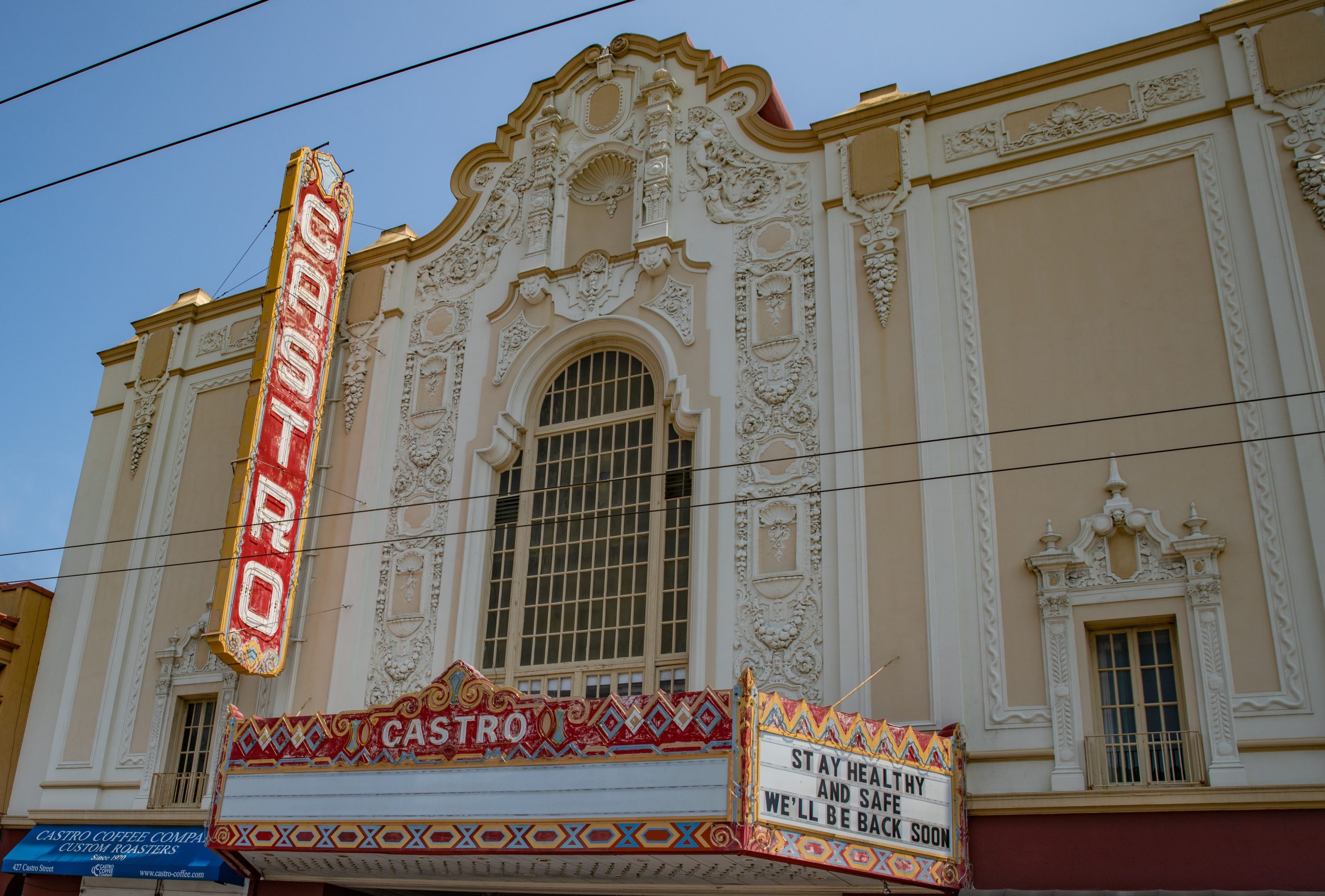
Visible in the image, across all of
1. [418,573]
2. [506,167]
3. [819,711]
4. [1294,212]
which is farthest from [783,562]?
[506,167]

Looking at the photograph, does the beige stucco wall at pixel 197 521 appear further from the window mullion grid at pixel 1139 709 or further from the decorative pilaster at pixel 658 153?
the window mullion grid at pixel 1139 709

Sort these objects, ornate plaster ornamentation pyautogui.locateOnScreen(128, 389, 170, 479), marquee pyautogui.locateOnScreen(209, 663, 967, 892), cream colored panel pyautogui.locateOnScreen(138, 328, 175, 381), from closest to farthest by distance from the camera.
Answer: marquee pyautogui.locateOnScreen(209, 663, 967, 892)
ornate plaster ornamentation pyautogui.locateOnScreen(128, 389, 170, 479)
cream colored panel pyautogui.locateOnScreen(138, 328, 175, 381)

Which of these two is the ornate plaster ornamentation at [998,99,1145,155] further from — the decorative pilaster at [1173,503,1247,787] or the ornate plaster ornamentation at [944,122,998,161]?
the decorative pilaster at [1173,503,1247,787]

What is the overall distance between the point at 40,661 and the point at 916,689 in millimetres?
12825

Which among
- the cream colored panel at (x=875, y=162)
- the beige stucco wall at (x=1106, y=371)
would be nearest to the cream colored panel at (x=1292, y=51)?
the beige stucco wall at (x=1106, y=371)

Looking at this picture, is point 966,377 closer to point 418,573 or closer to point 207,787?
point 418,573

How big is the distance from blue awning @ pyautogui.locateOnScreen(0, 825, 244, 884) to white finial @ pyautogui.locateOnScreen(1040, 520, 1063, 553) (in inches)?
378

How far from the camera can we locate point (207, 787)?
15.3 meters

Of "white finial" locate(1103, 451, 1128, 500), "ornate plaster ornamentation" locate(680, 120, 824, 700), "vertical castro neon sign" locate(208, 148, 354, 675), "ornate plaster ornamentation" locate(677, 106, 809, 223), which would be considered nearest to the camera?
"white finial" locate(1103, 451, 1128, 500)

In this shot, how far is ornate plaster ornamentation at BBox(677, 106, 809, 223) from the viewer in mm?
15352

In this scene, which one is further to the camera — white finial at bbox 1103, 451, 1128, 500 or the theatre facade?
white finial at bbox 1103, 451, 1128, 500

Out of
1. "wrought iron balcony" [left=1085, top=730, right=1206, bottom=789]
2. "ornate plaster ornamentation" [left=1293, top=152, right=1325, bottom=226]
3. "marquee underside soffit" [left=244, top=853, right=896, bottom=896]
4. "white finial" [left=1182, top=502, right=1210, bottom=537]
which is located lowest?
"marquee underside soffit" [left=244, top=853, right=896, bottom=896]

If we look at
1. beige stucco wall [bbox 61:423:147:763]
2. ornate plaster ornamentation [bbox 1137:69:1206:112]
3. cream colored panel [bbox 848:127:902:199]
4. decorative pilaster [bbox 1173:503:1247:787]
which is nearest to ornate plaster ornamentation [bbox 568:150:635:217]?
cream colored panel [bbox 848:127:902:199]

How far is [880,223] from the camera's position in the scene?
47.1 feet
